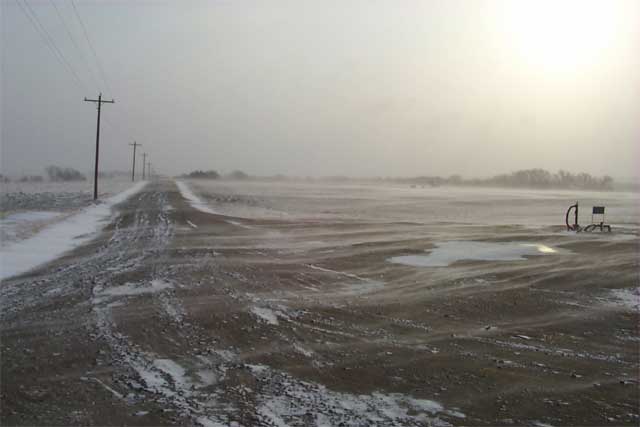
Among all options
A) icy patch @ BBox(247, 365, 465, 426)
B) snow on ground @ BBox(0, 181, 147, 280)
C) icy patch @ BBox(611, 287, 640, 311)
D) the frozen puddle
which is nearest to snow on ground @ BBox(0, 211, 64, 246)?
snow on ground @ BBox(0, 181, 147, 280)

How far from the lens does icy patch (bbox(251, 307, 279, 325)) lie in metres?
7.48

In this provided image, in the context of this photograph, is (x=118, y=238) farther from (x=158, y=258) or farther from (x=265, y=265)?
(x=265, y=265)

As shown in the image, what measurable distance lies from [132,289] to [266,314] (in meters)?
2.98

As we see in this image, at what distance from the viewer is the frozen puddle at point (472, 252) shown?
13.3 meters

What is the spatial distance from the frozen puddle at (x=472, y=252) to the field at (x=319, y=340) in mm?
178

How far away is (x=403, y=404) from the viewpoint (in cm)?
483

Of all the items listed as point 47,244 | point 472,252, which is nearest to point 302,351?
point 472,252

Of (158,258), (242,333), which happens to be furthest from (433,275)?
(158,258)

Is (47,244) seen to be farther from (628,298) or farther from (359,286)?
(628,298)

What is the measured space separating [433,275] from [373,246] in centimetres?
466

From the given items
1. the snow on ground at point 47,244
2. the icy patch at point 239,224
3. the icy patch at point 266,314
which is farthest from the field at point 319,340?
the icy patch at point 239,224

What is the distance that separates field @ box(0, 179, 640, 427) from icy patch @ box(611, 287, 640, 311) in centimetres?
7

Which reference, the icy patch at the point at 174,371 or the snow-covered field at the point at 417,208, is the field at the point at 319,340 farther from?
the snow-covered field at the point at 417,208

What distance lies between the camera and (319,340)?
6625 mm
